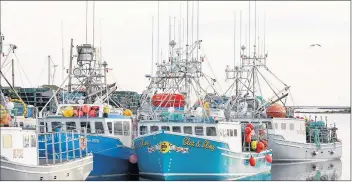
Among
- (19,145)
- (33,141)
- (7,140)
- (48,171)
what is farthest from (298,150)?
(7,140)

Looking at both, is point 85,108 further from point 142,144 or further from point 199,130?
point 199,130

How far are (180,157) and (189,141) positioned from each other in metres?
0.93

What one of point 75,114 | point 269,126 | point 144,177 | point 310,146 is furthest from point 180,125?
point 310,146

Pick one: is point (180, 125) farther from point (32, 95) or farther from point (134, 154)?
point (32, 95)

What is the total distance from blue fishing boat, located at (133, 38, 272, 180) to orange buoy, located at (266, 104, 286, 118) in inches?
385

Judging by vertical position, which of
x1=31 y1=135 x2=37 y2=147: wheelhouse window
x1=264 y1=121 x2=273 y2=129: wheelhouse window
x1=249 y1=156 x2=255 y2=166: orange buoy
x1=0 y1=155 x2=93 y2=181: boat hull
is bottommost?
x1=249 y1=156 x2=255 y2=166: orange buoy

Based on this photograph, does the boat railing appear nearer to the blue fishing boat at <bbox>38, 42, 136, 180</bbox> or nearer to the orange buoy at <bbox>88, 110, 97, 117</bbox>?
the blue fishing boat at <bbox>38, 42, 136, 180</bbox>

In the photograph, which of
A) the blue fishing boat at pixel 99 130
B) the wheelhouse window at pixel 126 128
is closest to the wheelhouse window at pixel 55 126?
the blue fishing boat at pixel 99 130

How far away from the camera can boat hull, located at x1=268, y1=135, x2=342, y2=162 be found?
56906 mm

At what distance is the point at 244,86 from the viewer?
2429 inches

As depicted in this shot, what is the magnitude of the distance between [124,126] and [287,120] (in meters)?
16.9

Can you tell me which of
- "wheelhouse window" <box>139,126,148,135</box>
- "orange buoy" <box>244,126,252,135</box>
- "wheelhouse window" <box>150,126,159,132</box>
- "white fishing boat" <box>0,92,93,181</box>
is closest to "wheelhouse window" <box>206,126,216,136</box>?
"wheelhouse window" <box>150,126,159,132</box>

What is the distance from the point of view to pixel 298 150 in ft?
191

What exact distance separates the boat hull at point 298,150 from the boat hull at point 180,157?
15.3 m
